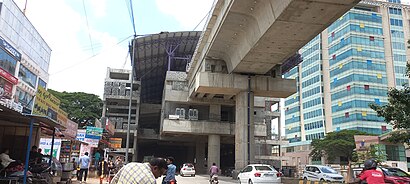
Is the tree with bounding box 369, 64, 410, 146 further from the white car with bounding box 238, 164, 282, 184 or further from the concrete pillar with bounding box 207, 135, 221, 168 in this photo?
the concrete pillar with bounding box 207, 135, 221, 168

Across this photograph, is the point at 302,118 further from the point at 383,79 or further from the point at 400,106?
the point at 400,106

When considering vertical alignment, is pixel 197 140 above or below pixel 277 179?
above

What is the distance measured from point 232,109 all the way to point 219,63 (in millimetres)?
15691

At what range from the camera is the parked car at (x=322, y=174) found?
22844mm

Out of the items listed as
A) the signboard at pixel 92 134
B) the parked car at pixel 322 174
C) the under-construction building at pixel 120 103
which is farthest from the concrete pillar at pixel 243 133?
the under-construction building at pixel 120 103

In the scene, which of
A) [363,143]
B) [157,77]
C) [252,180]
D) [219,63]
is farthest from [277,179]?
[157,77]

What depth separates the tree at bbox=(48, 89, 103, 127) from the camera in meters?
61.0

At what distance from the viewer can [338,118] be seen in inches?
2899

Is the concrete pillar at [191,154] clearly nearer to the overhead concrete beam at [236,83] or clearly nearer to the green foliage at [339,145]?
the green foliage at [339,145]

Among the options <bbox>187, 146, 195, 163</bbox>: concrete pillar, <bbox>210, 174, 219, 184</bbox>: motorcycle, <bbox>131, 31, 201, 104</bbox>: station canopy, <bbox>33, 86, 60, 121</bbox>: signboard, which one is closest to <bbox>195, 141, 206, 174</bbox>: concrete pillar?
<bbox>187, 146, 195, 163</bbox>: concrete pillar

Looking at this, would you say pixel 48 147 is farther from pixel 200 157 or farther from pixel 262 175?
pixel 200 157

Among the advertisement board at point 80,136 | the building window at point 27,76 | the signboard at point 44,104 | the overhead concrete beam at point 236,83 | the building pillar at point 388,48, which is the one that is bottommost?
the advertisement board at point 80,136

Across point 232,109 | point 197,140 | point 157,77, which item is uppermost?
point 157,77

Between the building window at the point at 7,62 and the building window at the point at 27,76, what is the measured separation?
2.28 meters
